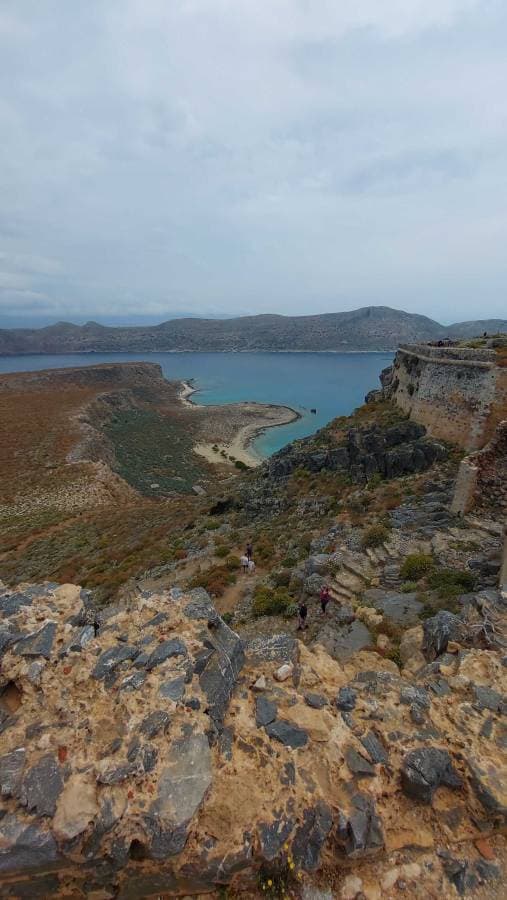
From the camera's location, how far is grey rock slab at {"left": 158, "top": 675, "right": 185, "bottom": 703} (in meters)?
6.29

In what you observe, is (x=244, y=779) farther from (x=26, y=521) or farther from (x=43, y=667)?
(x=26, y=521)

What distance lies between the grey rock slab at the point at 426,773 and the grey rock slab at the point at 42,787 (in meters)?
4.87

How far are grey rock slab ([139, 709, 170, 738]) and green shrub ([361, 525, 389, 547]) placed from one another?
11.5m

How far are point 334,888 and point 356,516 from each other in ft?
49.4

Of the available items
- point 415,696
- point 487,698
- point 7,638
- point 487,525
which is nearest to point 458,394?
point 487,525

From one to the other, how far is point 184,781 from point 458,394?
21.8 m

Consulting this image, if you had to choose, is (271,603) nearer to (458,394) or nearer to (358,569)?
(358,569)

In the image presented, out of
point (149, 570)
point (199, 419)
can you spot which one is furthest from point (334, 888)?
point (199, 419)

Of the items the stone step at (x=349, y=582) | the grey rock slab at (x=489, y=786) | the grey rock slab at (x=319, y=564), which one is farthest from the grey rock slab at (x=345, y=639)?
the grey rock slab at (x=489, y=786)

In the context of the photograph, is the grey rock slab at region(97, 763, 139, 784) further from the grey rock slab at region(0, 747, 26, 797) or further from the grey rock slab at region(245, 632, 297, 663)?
the grey rock slab at region(245, 632, 297, 663)

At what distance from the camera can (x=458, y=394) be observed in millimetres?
21375

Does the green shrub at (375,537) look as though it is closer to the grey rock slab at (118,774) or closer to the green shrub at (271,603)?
the green shrub at (271,603)

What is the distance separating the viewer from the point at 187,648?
23.8 ft

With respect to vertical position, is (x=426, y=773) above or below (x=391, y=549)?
above
